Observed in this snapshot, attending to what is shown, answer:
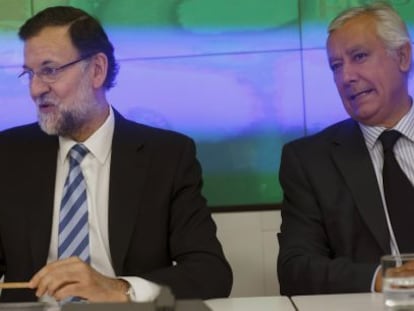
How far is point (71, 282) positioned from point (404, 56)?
1.39 meters

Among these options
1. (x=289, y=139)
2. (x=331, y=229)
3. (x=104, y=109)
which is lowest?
(x=331, y=229)

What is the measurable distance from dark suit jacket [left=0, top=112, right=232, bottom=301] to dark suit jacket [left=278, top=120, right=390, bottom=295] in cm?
26

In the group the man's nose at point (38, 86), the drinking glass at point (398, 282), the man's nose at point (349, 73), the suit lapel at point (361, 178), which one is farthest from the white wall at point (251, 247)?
the drinking glass at point (398, 282)

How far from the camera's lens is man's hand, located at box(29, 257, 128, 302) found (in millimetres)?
1782

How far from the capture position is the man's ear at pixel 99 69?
244cm

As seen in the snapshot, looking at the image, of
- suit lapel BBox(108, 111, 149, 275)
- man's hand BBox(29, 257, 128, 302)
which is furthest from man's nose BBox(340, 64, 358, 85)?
man's hand BBox(29, 257, 128, 302)

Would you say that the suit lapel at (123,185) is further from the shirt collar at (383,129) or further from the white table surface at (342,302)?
the shirt collar at (383,129)

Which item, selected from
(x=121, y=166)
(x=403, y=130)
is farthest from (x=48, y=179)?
(x=403, y=130)

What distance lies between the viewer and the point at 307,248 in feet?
7.84

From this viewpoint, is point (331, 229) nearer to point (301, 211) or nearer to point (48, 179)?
point (301, 211)

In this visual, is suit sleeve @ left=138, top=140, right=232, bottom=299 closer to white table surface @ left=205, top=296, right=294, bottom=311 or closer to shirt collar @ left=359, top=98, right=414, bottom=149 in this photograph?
white table surface @ left=205, top=296, right=294, bottom=311

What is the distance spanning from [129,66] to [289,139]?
68 centimetres

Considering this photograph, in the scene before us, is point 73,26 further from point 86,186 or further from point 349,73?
point 349,73

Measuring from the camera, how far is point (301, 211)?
250 cm
